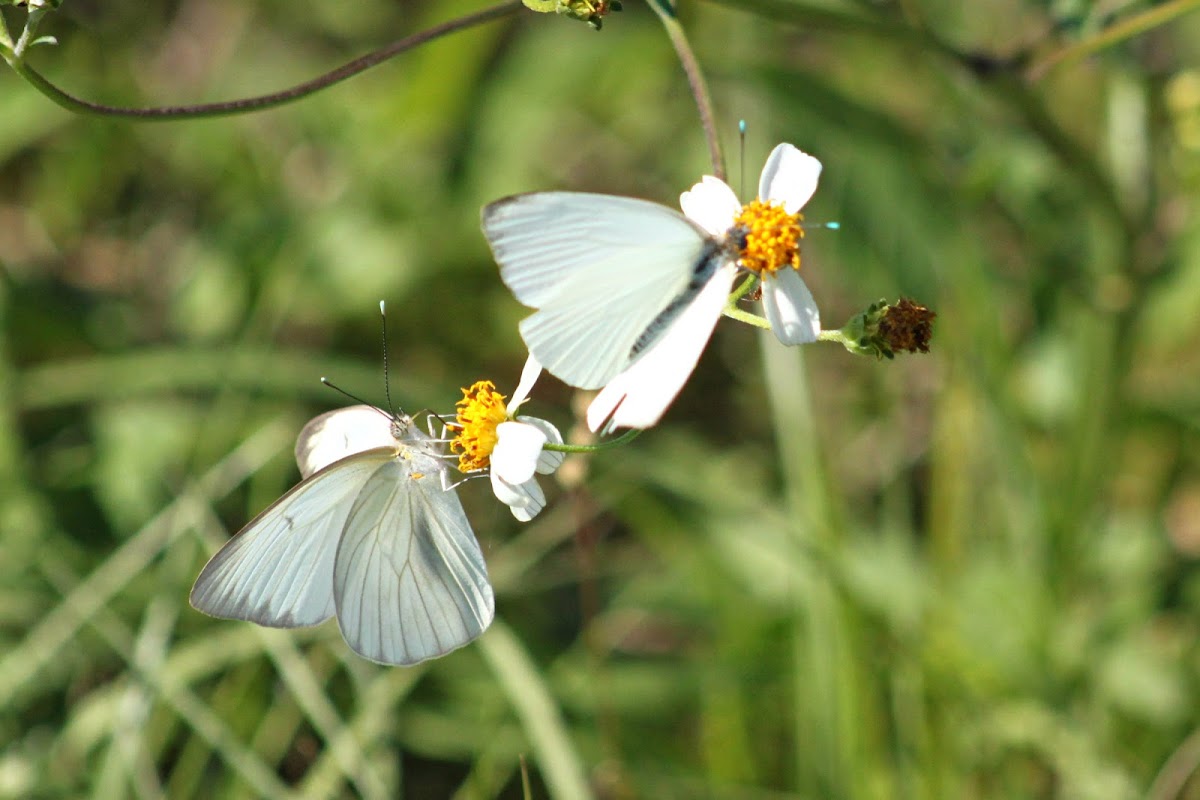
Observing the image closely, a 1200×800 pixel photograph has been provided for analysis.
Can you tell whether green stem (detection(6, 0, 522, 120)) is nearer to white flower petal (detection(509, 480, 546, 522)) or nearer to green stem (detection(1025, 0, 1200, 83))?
white flower petal (detection(509, 480, 546, 522))

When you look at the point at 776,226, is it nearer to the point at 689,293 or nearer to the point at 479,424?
the point at 689,293

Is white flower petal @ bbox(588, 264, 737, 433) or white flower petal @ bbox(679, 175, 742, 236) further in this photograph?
white flower petal @ bbox(679, 175, 742, 236)

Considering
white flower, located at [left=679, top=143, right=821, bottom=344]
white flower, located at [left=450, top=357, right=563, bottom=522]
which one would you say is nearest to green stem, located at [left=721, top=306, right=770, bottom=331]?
white flower, located at [left=679, top=143, right=821, bottom=344]

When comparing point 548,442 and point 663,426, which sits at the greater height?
point 548,442

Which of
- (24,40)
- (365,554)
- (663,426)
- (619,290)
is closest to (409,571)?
(365,554)

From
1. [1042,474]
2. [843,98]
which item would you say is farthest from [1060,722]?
[843,98]

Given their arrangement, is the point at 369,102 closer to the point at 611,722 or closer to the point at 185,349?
the point at 185,349

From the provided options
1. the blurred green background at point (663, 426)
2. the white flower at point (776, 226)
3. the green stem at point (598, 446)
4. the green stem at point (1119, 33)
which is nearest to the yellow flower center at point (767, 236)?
the white flower at point (776, 226)
